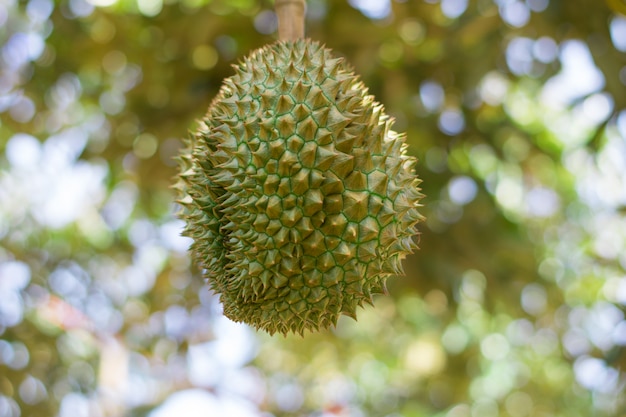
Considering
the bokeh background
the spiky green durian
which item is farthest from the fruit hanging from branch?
the bokeh background

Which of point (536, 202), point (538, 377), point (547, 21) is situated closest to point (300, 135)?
point (547, 21)

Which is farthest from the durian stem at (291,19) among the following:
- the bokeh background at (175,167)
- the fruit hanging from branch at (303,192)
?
the bokeh background at (175,167)

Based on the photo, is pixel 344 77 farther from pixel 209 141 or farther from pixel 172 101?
pixel 172 101

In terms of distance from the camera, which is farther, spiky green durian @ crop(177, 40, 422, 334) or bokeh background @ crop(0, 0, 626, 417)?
bokeh background @ crop(0, 0, 626, 417)

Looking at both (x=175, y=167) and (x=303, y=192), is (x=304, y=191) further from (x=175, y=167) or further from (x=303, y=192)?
(x=175, y=167)

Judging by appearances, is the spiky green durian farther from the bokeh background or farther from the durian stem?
the bokeh background
